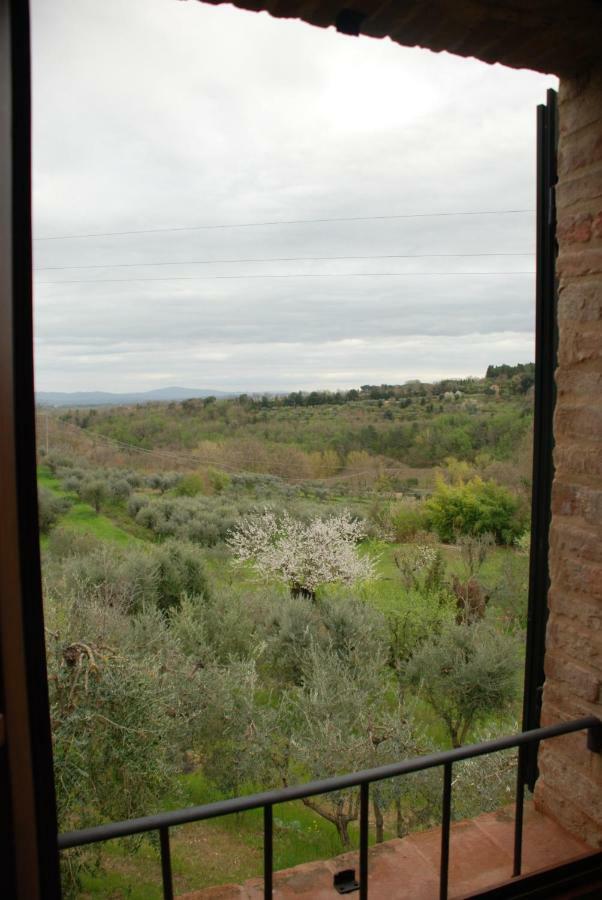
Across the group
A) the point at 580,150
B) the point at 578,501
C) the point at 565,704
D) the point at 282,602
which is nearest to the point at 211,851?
the point at 282,602

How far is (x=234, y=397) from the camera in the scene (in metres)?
4.99

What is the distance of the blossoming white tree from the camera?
205 inches

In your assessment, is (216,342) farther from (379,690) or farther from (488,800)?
(488,800)

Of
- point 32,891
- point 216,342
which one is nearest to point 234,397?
point 216,342

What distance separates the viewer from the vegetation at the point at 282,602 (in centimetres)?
342

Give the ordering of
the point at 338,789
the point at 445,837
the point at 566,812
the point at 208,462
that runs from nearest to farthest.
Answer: the point at 338,789, the point at 445,837, the point at 566,812, the point at 208,462

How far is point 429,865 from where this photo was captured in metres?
1.46

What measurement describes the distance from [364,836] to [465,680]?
349 centimetres

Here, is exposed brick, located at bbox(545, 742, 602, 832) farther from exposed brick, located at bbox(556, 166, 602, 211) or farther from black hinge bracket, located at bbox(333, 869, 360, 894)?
exposed brick, located at bbox(556, 166, 602, 211)

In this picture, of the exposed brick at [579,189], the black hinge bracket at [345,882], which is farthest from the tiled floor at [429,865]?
the exposed brick at [579,189]

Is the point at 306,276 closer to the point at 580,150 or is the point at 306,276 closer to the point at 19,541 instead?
the point at 580,150

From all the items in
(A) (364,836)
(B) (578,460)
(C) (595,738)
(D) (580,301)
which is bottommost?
(A) (364,836)

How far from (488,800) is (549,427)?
9.89ft

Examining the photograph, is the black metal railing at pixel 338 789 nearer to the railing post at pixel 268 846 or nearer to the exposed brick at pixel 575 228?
the railing post at pixel 268 846
